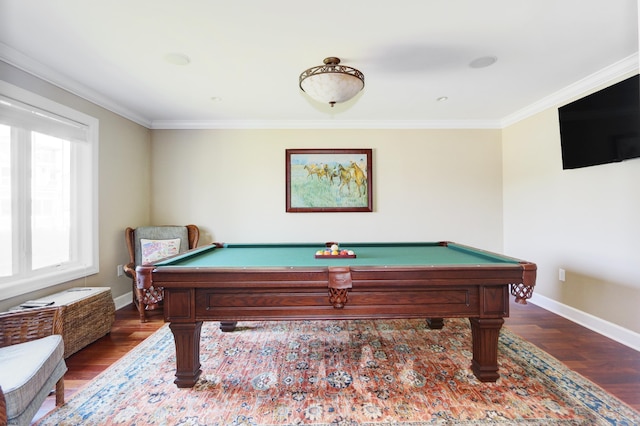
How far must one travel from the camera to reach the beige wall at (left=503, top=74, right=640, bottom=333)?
Result: 2549mm

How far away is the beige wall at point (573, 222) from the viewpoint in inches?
100

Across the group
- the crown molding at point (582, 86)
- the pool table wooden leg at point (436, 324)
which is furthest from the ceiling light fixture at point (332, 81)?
the crown molding at point (582, 86)

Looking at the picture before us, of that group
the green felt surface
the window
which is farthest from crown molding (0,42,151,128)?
the green felt surface

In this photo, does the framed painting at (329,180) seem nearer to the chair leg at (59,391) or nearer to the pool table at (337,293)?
the pool table at (337,293)

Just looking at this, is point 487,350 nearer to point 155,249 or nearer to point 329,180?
point 329,180

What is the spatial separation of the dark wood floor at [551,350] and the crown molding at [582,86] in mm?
2410

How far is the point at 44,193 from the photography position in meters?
2.65

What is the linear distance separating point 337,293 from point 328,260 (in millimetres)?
379

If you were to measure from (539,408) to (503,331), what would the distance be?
1.18 meters

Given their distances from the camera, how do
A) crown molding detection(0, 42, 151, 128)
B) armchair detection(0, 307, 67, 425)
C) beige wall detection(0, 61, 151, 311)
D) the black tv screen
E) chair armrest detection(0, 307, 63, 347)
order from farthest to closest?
beige wall detection(0, 61, 151, 311)
the black tv screen
crown molding detection(0, 42, 151, 128)
chair armrest detection(0, 307, 63, 347)
armchair detection(0, 307, 67, 425)

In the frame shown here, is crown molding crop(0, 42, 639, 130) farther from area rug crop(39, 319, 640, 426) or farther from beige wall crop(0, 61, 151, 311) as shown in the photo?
area rug crop(39, 319, 640, 426)

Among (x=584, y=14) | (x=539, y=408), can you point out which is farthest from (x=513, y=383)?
(x=584, y=14)

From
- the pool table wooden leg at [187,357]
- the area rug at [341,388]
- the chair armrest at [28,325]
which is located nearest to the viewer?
the area rug at [341,388]

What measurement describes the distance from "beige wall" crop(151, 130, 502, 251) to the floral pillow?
612 millimetres
